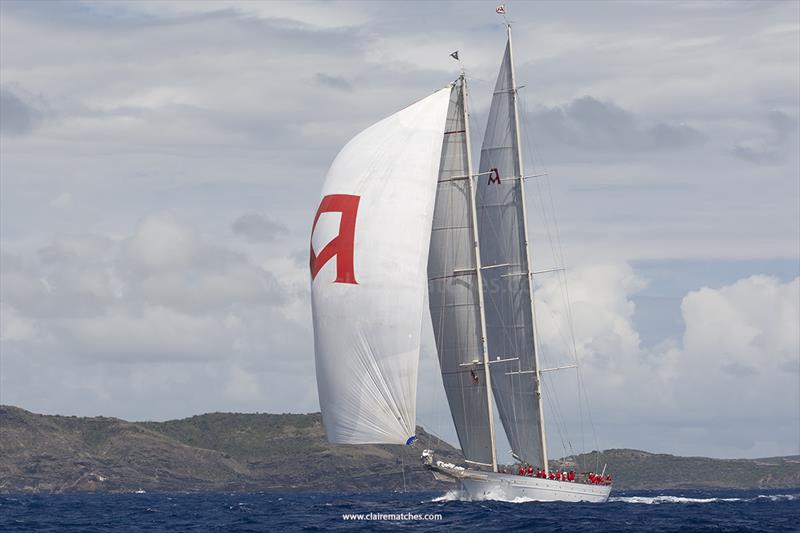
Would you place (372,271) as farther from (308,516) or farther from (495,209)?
(308,516)

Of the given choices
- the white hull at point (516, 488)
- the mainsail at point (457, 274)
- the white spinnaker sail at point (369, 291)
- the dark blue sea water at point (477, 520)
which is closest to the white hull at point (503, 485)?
the white hull at point (516, 488)

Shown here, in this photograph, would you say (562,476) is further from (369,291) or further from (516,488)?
(369,291)

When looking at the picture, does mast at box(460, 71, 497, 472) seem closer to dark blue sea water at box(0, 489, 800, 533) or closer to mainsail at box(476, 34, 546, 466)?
mainsail at box(476, 34, 546, 466)

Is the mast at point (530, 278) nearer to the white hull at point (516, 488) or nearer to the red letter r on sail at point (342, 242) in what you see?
the white hull at point (516, 488)

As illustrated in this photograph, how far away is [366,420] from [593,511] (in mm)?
14466

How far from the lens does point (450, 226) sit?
62844 mm

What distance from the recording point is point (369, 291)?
181 feet

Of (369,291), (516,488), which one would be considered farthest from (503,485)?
(369,291)

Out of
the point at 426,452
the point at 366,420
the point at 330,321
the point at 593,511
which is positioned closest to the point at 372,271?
the point at 330,321

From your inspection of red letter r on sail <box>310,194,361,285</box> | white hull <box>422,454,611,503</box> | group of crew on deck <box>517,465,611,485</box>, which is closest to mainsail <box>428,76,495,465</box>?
white hull <box>422,454,611,503</box>

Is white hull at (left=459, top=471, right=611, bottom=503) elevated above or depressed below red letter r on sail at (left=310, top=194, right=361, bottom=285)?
below

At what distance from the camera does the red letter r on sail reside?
55219 millimetres

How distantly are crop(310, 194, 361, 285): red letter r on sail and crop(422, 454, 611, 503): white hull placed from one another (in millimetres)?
11939

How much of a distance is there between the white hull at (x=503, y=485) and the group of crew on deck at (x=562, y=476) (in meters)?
0.64
